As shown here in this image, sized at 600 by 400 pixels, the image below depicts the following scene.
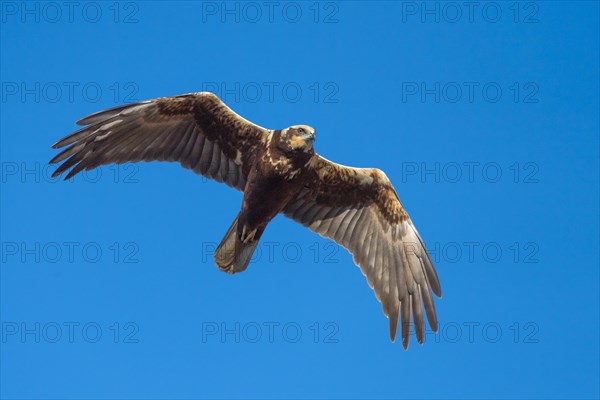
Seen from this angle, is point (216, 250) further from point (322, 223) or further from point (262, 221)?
point (322, 223)

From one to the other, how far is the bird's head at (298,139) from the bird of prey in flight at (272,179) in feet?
0.04

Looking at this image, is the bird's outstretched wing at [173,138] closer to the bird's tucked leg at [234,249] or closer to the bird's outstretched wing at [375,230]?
the bird's tucked leg at [234,249]

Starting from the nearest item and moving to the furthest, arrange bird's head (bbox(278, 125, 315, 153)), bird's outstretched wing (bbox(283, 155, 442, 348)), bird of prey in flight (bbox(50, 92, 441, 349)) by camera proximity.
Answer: bird's head (bbox(278, 125, 315, 153))
bird of prey in flight (bbox(50, 92, 441, 349))
bird's outstretched wing (bbox(283, 155, 442, 348))

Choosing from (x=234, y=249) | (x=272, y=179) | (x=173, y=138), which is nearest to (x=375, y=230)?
(x=272, y=179)

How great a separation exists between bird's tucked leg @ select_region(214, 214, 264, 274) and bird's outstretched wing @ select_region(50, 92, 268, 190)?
2.19ft

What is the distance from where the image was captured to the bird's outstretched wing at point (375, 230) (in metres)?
12.6

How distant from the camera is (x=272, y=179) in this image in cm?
1191

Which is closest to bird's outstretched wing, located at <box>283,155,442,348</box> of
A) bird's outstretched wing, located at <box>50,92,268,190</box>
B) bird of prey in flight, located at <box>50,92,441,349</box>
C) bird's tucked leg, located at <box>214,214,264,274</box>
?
bird of prey in flight, located at <box>50,92,441,349</box>

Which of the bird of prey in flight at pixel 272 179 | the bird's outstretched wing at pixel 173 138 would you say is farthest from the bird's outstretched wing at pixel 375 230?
→ the bird's outstretched wing at pixel 173 138

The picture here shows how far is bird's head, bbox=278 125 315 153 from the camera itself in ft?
38.3

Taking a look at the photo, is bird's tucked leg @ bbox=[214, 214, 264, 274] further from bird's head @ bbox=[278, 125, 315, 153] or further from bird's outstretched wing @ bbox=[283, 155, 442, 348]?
bird's head @ bbox=[278, 125, 315, 153]

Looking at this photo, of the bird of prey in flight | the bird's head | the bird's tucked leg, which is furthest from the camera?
the bird's tucked leg

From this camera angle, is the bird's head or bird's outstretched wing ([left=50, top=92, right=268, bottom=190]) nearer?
the bird's head

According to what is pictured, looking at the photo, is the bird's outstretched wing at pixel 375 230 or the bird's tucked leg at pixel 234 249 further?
the bird's outstretched wing at pixel 375 230
